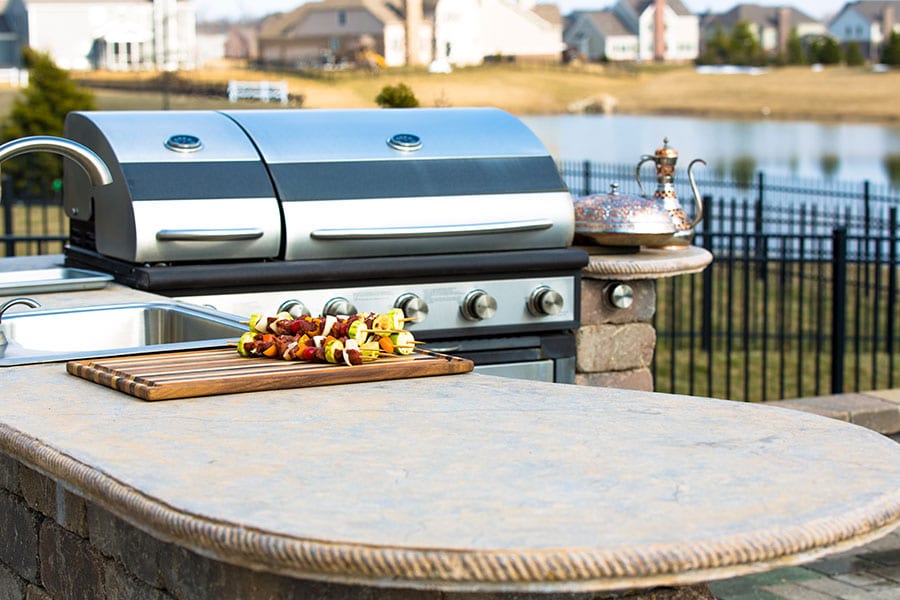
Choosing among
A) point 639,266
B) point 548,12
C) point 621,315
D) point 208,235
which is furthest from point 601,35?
point 208,235

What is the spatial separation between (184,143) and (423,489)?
2911mm

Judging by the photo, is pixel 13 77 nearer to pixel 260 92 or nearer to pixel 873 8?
pixel 260 92

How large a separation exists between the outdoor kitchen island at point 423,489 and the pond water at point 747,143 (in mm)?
19965

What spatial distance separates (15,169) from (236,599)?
655 inches

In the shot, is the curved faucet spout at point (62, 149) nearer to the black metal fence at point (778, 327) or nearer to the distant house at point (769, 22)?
the black metal fence at point (778, 327)

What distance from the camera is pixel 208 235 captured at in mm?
4406

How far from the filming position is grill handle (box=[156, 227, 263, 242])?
4344mm

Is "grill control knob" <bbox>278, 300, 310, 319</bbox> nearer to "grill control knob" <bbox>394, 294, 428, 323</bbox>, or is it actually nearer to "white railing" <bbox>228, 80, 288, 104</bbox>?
"grill control knob" <bbox>394, 294, 428, 323</bbox>

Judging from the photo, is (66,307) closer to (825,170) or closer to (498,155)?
(498,155)

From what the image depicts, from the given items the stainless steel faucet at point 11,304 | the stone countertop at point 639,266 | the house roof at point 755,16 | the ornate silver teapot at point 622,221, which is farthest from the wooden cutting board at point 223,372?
the house roof at point 755,16

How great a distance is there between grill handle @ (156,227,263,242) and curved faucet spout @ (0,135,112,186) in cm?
30

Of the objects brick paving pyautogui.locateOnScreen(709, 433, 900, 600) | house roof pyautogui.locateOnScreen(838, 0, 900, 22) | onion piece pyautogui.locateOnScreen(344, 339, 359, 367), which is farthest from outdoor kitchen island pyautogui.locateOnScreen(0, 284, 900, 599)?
house roof pyautogui.locateOnScreen(838, 0, 900, 22)

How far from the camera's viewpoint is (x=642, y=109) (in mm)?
52406

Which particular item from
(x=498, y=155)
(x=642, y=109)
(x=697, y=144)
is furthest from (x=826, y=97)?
(x=498, y=155)
